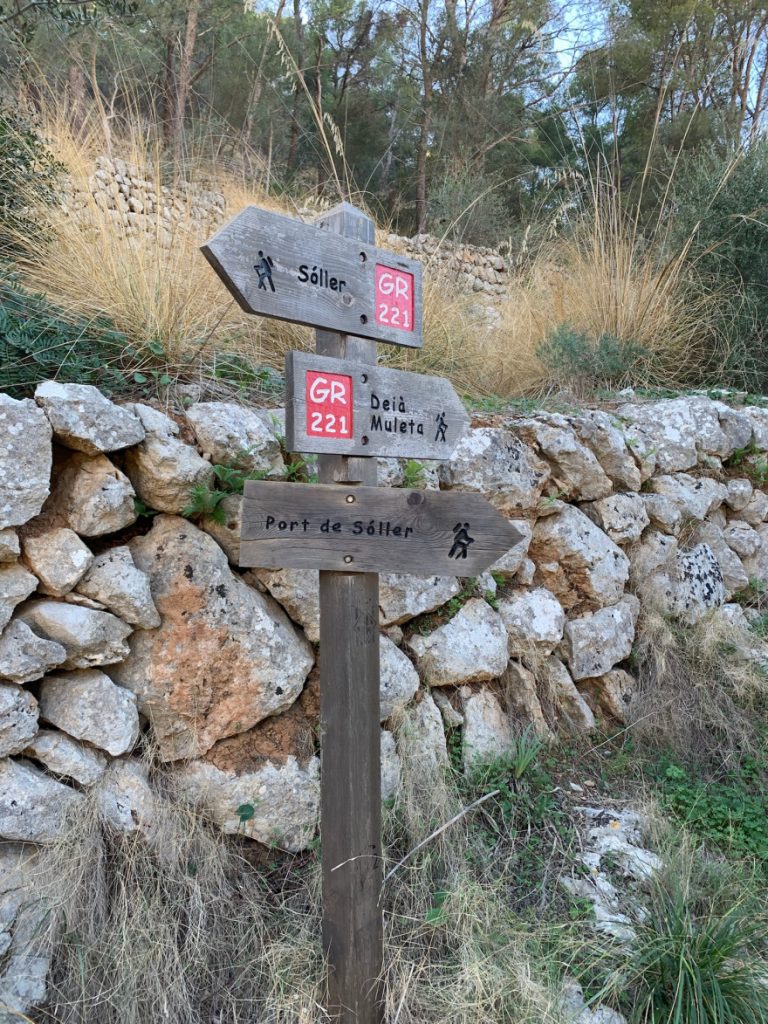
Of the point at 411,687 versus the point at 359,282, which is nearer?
the point at 359,282

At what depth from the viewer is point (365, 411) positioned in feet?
6.31

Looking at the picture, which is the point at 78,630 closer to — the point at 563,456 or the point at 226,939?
the point at 226,939

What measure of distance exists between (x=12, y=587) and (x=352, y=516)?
1.05 metres

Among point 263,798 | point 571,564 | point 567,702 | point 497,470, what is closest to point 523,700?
point 567,702

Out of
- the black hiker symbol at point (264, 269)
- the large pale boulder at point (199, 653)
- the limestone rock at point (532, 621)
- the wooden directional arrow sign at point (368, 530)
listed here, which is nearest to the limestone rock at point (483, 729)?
the limestone rock at point (532, 621)

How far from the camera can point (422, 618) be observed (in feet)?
9.86

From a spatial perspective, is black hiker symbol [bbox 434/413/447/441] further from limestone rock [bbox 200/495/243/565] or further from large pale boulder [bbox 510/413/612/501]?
large pale boulder [bbox 510/413/612/501]

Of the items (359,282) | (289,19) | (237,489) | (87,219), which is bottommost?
(237,489)

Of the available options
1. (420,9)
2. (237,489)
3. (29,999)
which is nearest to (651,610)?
(237,489)

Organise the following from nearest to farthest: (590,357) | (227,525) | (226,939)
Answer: (226,939)
(227,525)
(590,357)

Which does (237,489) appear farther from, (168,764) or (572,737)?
(572,737)

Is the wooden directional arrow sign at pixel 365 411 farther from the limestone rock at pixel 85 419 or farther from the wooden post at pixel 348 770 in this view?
the limestone rock at pixel 85 419

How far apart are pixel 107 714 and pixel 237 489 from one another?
844 mm

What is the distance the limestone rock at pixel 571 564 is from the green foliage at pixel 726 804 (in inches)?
33.0
